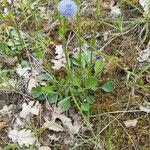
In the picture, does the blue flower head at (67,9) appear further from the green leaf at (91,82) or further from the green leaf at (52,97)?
the green leaf at (52,97)

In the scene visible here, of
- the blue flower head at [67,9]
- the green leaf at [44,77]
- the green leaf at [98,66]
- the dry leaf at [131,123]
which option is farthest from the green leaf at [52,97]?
the blue flower head at [67,9]

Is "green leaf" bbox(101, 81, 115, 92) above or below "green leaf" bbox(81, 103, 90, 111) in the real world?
above

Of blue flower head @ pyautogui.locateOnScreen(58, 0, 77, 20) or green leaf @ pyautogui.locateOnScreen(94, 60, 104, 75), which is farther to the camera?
green leaf @ pyautogui.locateOnScreen(94, 60, 104, 75)

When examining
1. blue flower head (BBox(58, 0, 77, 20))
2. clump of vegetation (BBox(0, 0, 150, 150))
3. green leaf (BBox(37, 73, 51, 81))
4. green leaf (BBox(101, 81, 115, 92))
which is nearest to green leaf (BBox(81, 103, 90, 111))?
clump of vegetation (BBox(0, 0, 150, 150))

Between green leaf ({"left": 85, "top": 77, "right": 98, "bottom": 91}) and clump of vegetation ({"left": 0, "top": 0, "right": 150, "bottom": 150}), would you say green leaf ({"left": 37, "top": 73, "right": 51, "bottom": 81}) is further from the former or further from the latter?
green leaf ({"left": 85, "top": 77, "right": 98, "bottom": 91})

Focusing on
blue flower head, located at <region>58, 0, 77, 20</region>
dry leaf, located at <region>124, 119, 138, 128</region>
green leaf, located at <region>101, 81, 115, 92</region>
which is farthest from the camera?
green leaf, located at <region>101, 81, 115, 92</region>

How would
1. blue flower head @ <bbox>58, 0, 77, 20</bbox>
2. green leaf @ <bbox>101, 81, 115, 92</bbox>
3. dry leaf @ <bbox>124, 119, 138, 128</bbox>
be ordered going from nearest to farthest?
1. blue flower head @ <bbox>58, 0, 77, 20</bbox>
2. dry leaf @ <bbox>124, 119, 138, 128</bbox>
3. green leaf @ <bbox>101, 81, 115, 92</bbox>
